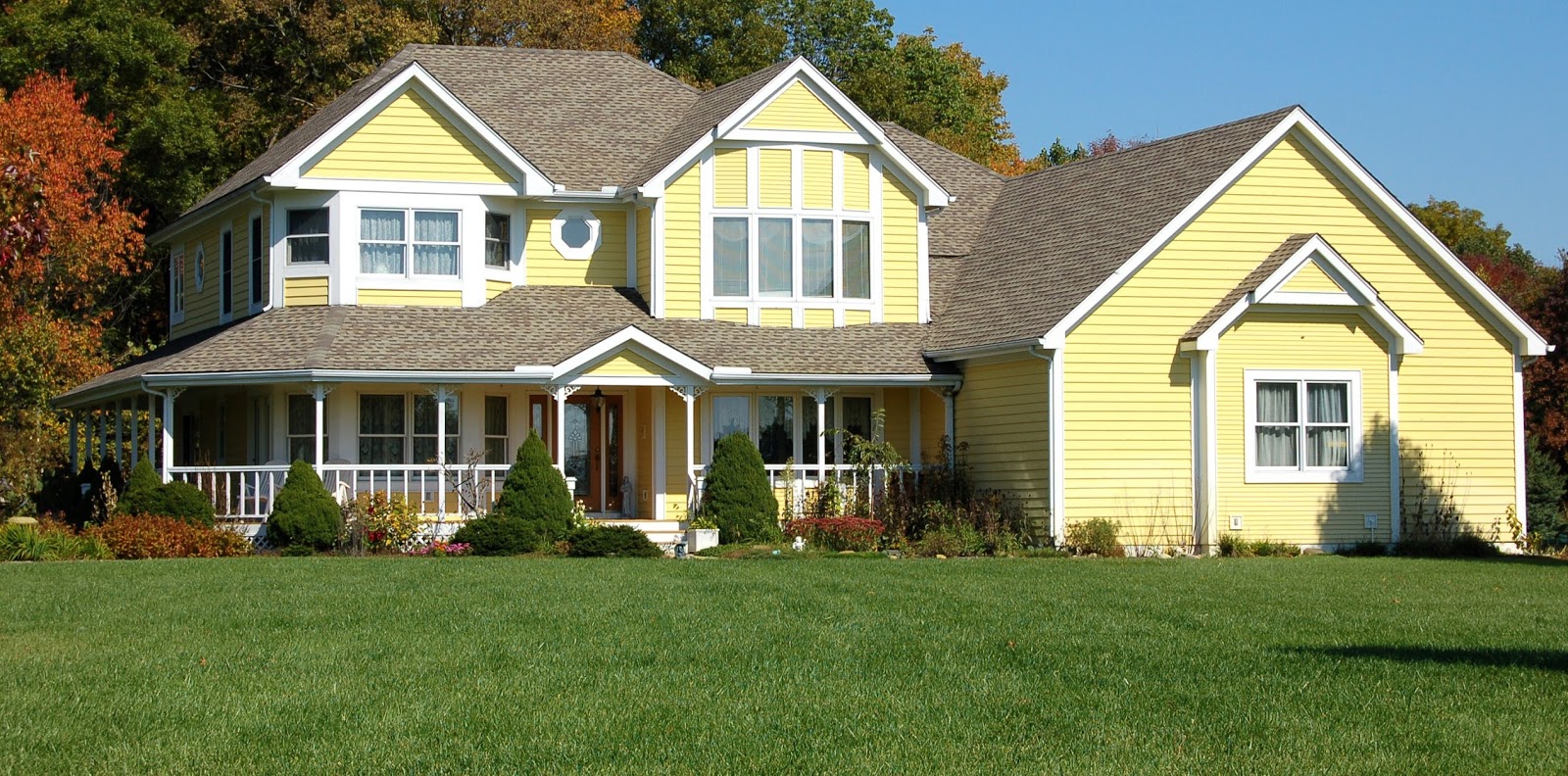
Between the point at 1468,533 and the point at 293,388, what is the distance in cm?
1883

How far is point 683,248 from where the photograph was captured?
2969 centimetres

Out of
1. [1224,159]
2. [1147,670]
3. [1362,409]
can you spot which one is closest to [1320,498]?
[1362,409]

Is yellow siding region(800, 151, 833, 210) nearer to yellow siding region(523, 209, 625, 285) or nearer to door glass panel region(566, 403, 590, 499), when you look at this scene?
yellow siding region(523, 209, 625, 285)

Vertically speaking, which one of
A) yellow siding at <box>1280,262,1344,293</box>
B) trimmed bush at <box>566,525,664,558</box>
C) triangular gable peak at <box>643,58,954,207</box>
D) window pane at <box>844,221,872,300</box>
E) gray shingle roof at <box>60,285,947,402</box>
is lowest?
trimmed bush at <box>566,525,664,558</box>

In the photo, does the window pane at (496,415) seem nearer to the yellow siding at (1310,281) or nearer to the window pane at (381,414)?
the window pane at (381,414)

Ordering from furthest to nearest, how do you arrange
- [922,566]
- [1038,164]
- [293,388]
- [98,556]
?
[1038,164]
[293,388]
[98,556]
[922,566]

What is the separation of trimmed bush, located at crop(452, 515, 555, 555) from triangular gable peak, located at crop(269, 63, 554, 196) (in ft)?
21.6

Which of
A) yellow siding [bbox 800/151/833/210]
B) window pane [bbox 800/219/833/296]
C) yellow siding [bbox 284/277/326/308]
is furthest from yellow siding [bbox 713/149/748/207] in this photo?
yellow siding [bbox 284/277/326/308]

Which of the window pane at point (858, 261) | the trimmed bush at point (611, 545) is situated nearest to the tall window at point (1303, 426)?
the window pane at point (858, 261)

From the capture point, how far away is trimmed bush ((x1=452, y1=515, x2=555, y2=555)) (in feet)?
83.3

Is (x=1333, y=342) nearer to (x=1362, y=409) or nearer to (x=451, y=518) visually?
(x=1362, y=409)

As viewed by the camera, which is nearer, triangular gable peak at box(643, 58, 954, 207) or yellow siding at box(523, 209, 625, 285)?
triangular gable peak at box(643, 58, 954, 207)

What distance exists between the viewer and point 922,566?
21906 mm

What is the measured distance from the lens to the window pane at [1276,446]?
26.9 metres
